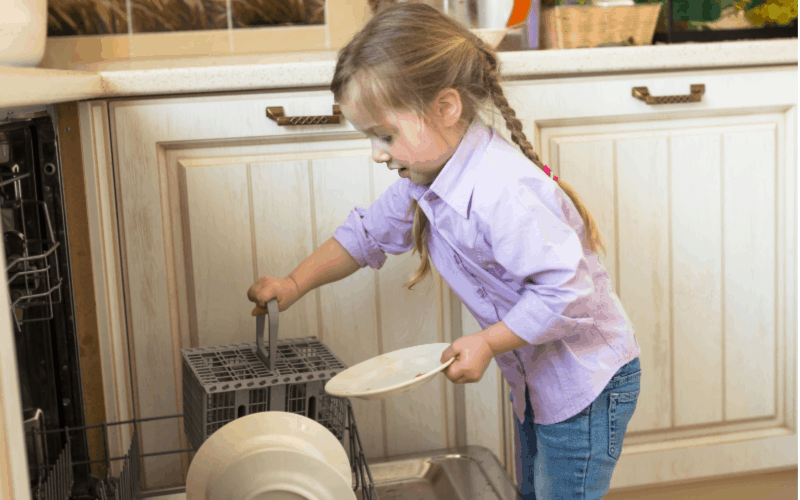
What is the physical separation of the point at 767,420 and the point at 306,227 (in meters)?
0.90

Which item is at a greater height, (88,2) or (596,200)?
(88,2)

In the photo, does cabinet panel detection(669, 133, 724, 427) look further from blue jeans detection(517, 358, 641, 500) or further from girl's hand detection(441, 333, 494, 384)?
girl's hand detection(441, 333, 494, 384)

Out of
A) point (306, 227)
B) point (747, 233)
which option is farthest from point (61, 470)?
point (747, 233)

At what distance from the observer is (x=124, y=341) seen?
1.14 m

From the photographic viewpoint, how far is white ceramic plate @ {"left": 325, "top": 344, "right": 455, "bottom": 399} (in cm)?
83

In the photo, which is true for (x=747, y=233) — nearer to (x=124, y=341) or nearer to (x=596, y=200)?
(x=596, y=200)

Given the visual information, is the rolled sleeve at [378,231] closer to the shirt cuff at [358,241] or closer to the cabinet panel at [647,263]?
the shirt cuff at [358,241]

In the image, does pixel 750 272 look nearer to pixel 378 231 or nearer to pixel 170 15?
pixel 378 231

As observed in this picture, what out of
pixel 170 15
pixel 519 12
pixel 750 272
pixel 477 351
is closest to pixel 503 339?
pixel 477 351

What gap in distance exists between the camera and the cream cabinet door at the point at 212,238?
110cm

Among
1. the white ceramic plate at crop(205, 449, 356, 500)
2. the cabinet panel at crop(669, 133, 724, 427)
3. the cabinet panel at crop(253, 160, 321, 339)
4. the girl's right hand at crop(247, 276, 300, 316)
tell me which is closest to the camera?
the white ceramic plate at crop(205, 449, 356, 500)

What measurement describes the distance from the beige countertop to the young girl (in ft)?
0.73

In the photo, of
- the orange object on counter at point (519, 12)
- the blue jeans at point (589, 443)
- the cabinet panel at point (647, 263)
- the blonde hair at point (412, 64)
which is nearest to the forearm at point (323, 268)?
the blonde hair at point (412, 64)

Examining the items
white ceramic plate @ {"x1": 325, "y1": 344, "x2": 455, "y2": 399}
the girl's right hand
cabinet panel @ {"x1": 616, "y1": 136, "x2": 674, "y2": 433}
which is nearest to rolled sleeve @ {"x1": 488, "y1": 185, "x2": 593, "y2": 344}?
white ceramic plate @ {"x1": 325, "y1": 344, "x2": 455, "y2": 399}
